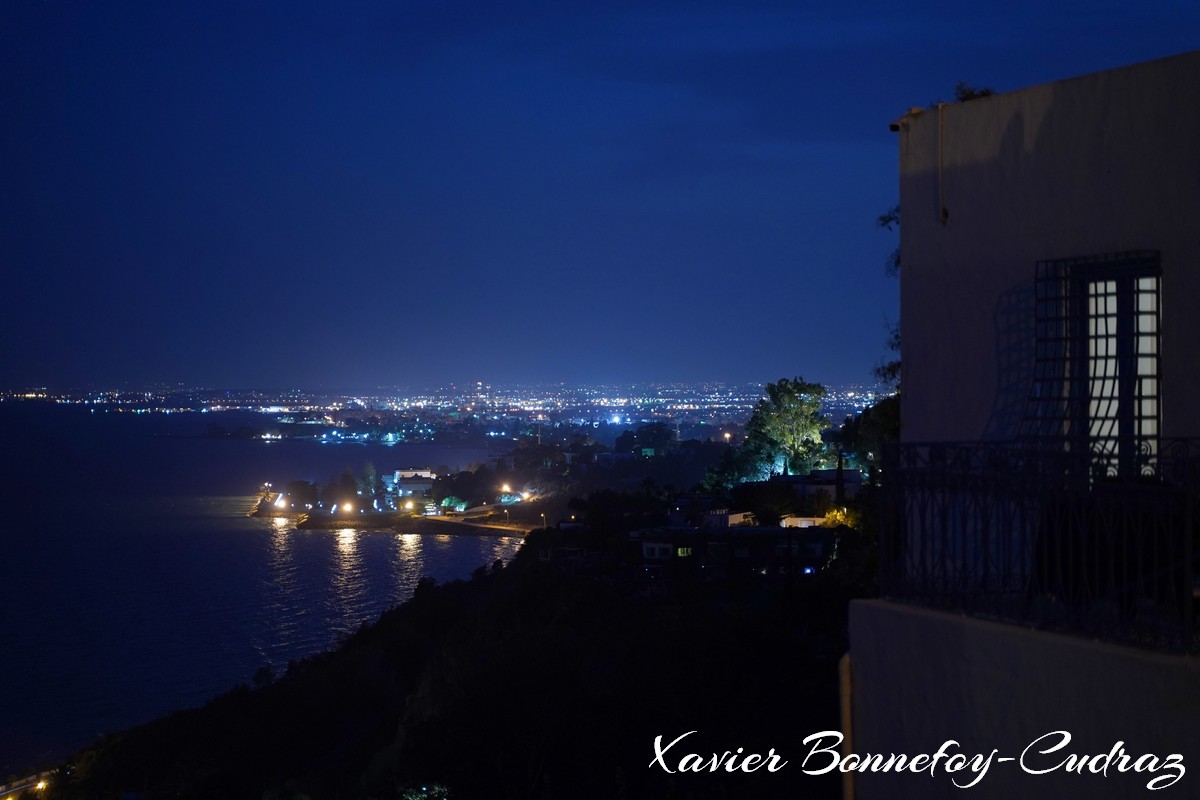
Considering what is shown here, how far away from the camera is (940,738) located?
406 centimetres

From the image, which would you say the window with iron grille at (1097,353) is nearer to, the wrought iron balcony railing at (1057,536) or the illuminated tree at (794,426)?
the wrought iron balcony railing at (1057,536)

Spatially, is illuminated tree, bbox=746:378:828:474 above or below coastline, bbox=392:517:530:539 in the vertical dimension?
above

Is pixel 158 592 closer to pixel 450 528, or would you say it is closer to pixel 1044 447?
pixel 450 528

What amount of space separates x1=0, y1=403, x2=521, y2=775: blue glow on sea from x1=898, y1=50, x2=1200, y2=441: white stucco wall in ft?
75.2

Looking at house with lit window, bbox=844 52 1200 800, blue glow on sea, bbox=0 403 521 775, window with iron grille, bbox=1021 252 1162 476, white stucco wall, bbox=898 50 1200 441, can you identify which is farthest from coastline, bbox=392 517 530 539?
window with iron grille, bbox=1021 252 1162 476

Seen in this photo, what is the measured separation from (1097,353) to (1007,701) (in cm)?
199

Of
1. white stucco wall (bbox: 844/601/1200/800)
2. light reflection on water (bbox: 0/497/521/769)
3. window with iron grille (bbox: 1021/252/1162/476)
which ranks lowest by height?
light reflection on water (bbox: 0/497/521/769)

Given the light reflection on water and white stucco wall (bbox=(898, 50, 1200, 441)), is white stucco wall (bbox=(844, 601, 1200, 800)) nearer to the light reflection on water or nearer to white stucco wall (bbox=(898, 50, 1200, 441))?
white stucco wall (bbox=(898, 50, 1200, 441))

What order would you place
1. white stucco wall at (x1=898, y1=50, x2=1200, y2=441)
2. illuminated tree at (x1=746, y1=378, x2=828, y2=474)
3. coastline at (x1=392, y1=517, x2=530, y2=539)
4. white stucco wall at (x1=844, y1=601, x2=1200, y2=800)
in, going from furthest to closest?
coastline at (x1=392, y1=517, x2=530, y2=539) < illuminated tree at (x1=746, y1=378, x2=828, y2=474) < white stucco wall at (x1=898, y1=50, x2=1200, y2=441) < white stucco wall at (x1=844, y1=601, x2=1200, y2=800)

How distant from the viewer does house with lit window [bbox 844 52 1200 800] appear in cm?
352

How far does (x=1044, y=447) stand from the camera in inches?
184

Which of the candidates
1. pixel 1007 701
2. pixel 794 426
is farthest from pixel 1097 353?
pixel 794 426

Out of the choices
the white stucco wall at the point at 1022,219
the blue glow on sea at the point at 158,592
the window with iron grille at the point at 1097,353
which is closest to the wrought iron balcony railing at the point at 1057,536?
the window with iron grille at the point at 1097,353

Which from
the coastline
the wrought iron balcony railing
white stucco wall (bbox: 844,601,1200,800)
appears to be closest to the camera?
white stucco wall (bbox: 844,601,1200,800)
